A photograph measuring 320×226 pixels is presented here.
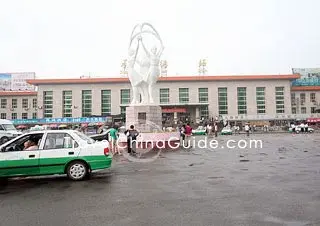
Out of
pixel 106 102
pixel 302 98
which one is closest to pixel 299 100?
pixel 302 98

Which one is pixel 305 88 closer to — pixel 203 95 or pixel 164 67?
pixel 203 95

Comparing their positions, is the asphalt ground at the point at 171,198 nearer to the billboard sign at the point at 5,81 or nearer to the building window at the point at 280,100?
the building window at the point at 280,100

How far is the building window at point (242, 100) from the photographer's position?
67875 mm

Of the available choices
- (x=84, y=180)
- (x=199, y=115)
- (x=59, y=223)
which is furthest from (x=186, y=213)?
(x=199, y=115)

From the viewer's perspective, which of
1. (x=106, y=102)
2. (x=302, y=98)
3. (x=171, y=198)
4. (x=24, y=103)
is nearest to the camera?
(x=171, y=198)

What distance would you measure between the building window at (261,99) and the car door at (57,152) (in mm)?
63032

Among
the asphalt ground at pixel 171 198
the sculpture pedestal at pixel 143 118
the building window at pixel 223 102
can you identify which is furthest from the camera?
the building window at pixel 223 102

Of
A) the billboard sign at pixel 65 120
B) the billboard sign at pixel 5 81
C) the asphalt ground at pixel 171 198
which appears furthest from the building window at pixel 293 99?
the asphalt ground at pixel 171 198

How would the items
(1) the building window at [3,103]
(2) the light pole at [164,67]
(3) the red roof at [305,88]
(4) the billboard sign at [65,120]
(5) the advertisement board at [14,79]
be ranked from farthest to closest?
1. (5) the advertisement board at [14,79]
2. (1) the building window at [3,103]
3. (3) the red roof at [305,88]
4. (2) the light pole at [164,67]
5. (4) the billboard sign at [65,120]

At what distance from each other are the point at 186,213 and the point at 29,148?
503 centimetres

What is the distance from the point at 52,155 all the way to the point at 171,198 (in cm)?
363

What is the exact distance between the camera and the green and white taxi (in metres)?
8.42

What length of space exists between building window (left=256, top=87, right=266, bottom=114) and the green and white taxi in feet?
206

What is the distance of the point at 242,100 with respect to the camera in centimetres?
6806
